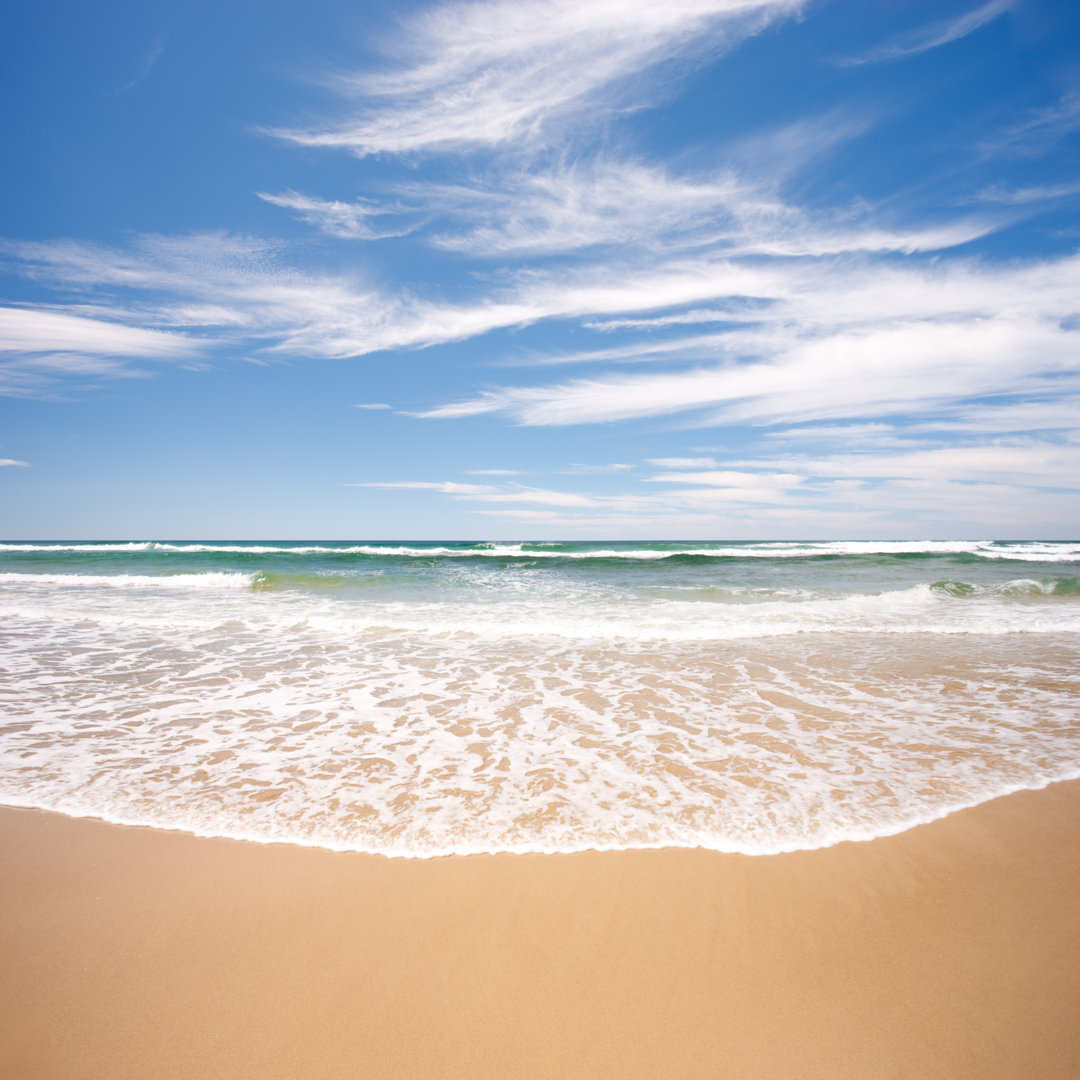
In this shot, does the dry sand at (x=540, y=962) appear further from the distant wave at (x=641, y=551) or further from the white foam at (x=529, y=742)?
the distant wave at (x=641, y=551)

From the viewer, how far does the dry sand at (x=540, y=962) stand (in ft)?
5.94

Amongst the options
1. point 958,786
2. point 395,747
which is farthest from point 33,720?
point 958,786

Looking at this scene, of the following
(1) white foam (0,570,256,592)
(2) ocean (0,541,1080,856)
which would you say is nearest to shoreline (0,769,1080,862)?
(2) ocean (0,541,1080,856)

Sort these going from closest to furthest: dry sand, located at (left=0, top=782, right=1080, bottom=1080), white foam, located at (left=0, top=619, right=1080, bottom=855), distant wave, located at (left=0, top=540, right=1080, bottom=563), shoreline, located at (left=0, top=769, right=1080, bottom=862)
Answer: dry sand, located at (left=0, top=782, right=1080, bottom=1080), shoreline, located at (left=0, top=769, right=1080, bottom=862), white foam, located at (left=0, top=619, right=1080, bottom=855), distant wave, located at (left=0, top=540, right=1080, bottom=563)

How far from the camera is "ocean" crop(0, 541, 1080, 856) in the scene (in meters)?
3.32

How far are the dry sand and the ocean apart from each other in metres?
0.30

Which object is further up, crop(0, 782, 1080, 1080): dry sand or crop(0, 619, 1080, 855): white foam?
crop(0, 619, 1080, 855): white foam

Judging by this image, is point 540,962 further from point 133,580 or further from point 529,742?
point 133,580

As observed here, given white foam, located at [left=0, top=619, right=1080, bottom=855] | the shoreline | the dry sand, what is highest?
white foam, located at [left=0, top=619, right=1080, bottom=855]

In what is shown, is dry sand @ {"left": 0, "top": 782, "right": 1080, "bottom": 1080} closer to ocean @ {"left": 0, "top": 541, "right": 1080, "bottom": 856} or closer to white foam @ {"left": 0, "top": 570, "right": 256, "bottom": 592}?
ocean @ {"left": 0, "top": 541, "right": 1080, "bottom": 856}

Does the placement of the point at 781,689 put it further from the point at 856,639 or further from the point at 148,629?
Answer: the point at 148,629

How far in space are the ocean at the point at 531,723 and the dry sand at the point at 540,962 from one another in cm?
30

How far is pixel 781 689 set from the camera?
234 inches

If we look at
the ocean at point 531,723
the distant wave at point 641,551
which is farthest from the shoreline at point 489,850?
the distant wave at point 641,551
